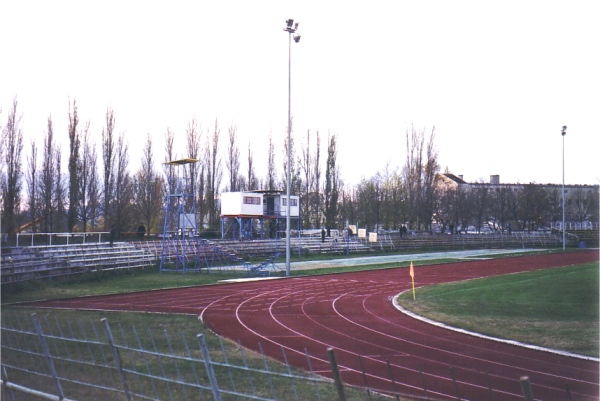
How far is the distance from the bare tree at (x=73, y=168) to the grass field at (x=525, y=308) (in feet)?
103

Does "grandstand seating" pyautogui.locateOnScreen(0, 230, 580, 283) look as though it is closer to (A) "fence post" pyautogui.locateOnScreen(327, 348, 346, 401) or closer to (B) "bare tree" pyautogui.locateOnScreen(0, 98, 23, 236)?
(B) "bare tree" pyautogui.locateOnScreen(0, 98, 23, 236)

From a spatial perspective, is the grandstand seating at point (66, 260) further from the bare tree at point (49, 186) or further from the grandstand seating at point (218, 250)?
the bare tree at point (49, 186)

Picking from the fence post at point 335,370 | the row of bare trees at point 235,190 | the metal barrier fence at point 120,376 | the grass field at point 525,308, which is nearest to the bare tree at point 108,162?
the row of bare trees at point 235,190

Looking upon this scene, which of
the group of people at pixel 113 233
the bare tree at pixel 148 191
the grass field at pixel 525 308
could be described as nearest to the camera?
the grass field at pixel 525 308

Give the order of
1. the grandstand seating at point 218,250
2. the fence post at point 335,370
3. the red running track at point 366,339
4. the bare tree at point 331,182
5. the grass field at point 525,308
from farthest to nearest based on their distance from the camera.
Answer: the bare tree at point 331,182 → the grandstand seating at point 218,250 → the grass field at point 525,308 → the red running track at point 366,339 → the fence post at point 335,370

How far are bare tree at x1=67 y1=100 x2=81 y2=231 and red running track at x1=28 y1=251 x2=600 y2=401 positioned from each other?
2427 cm

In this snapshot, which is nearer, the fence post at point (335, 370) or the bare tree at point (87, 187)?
Answer: the fence post at point (335, 370)

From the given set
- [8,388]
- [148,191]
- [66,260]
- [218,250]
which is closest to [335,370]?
[8,388]

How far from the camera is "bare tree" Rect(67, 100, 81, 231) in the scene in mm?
49344

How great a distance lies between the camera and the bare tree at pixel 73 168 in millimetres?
49344

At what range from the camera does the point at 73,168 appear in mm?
50344

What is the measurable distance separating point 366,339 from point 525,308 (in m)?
7.17

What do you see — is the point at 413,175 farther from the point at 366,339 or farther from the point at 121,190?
the point at 366,339

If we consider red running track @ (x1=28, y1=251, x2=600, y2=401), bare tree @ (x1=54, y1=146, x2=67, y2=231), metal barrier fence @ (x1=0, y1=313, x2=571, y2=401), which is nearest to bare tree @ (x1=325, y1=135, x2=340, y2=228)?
bare tree @ (x1=54, y1=146, x2=67, y2=231)
